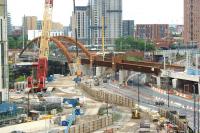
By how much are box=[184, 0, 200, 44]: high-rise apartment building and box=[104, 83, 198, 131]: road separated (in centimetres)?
8428

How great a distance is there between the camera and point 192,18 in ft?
587

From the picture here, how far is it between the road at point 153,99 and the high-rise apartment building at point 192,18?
276ft

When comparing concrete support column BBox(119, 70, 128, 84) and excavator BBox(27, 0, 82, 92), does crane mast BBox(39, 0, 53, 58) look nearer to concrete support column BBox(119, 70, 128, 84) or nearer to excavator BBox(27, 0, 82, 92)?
excavator BBox(27, 0, 82, 92)

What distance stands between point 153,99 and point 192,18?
10632cm

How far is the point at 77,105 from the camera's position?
68250mm

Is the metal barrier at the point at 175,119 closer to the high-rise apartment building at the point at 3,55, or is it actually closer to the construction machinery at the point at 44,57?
the high-rise apartment building at the point at 3,55

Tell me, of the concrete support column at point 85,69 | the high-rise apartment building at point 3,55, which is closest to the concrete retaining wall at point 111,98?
the high-rise apartment building at point 3,55

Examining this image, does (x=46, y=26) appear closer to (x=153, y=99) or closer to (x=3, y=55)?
(x=153, y=99)

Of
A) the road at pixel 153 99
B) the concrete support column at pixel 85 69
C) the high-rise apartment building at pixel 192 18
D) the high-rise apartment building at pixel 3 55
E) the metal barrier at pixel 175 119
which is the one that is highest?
the high-rise apartment building at pixel 192 18

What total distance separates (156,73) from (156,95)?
682 inches

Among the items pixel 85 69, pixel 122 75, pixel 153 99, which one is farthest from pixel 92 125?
pixel 85 69

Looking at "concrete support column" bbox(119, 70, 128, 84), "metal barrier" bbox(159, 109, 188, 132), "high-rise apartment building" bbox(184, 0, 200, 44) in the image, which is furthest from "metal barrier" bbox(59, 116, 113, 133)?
"high-rise apartment building" bbox(184, 0, 200, 44)

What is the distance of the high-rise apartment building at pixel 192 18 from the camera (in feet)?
586

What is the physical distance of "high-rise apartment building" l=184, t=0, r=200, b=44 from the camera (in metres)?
179
